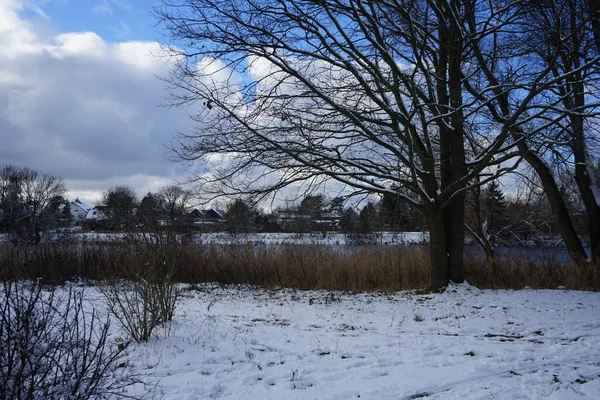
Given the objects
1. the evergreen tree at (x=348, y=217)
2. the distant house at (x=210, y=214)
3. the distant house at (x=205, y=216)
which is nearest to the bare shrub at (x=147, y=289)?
the distant house at (x=210, y=214)

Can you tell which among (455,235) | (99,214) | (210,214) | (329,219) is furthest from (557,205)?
(99,214)

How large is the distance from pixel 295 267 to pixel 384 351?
8.12 metres

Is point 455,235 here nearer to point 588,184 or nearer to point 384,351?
point 588,184

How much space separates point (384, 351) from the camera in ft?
17.0

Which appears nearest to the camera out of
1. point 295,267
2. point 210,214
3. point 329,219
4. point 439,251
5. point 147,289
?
point 147,289

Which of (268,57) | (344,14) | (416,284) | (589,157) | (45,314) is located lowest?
(416,284)

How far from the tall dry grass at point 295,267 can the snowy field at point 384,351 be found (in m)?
2.76

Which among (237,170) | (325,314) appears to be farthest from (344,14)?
(325,314)

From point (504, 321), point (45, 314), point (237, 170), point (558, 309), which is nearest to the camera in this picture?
point (45, 314)

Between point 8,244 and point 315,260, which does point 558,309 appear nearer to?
point 315,260

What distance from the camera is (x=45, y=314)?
279 cm

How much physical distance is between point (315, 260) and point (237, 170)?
4861 millimetres

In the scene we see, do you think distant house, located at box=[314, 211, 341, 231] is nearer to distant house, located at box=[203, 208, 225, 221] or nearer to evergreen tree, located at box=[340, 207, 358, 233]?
evergreen tree, located at box=[340, 207, 358, 233]

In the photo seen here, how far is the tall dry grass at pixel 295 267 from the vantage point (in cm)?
1166
